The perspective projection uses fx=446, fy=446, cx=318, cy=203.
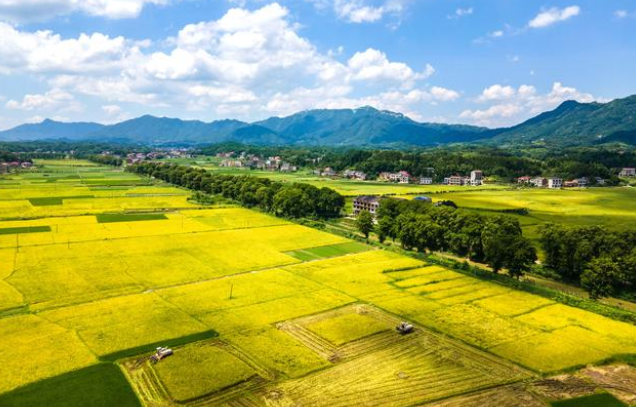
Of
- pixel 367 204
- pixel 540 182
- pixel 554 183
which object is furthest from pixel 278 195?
pixel 540 182

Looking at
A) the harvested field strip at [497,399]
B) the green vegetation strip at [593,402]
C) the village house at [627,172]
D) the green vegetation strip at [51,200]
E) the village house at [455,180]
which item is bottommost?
the harvested field strip at [497,399]

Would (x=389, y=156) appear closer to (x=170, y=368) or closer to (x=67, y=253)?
(x=67, y=253)

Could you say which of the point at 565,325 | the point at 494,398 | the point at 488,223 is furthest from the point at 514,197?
the point at 494,398

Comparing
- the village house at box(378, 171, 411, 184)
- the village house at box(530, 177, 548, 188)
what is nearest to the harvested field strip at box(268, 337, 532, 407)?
the village house at box(378, 171, 411, 184)

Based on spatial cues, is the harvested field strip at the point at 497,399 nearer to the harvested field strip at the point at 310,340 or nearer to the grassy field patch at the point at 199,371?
the harvested field strip at the point at 310,340

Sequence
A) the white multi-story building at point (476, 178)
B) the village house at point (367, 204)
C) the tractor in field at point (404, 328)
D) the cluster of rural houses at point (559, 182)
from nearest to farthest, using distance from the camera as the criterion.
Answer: the tractor in field at point (404, 328) → the village house at point (367, 204) → the cluster of rural houses at point (559, 182) → the white multi-story building at point (476, 178)

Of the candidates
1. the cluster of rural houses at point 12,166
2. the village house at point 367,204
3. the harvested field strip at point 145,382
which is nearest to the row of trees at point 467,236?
the village house at point 367,204
